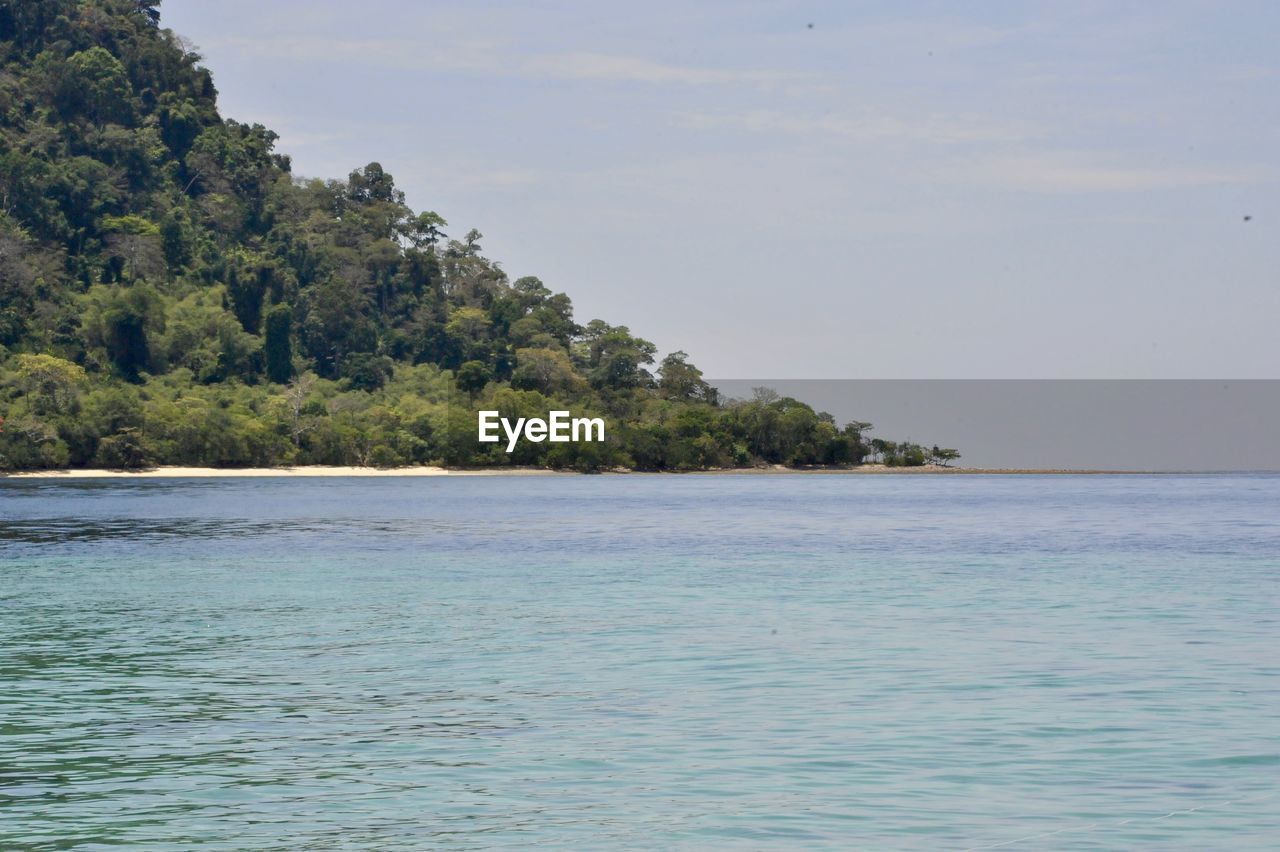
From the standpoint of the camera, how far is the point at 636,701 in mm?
21984

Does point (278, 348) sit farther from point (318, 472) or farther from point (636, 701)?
point (636, 701)

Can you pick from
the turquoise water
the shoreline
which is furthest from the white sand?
the turquoise water

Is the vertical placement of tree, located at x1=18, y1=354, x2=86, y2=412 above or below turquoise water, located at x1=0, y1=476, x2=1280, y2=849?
above

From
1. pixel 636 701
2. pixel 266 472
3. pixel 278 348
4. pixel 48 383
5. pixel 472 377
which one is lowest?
pixel 636 701

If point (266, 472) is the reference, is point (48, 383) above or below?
above

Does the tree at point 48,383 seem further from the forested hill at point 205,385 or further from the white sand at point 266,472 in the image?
the white sand at point 266,472

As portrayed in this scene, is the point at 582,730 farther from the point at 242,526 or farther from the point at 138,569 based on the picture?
the point at 242,526

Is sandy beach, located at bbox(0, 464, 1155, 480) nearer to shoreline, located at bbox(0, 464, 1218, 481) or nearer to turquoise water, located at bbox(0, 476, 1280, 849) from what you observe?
shoreline, located at bbox(0, 464, 1218, 481)

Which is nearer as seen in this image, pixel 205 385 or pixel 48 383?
pixel 48 383

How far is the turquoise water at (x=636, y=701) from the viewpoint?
14.8m

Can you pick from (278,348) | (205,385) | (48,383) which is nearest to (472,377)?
(278,348)

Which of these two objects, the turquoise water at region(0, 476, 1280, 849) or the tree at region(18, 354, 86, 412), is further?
the tree at region(18, 354, 86, 412)

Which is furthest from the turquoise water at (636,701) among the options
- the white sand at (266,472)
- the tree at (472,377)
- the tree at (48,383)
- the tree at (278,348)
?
the tree at (472,377)

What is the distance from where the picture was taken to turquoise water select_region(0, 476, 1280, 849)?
14.8 m
